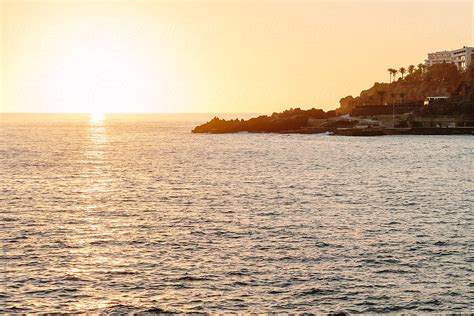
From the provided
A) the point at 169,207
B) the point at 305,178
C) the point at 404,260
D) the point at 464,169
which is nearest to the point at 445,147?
the point at 464,169

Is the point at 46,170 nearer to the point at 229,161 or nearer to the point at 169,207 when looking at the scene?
the point at 229,161

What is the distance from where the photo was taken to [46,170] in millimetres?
129000

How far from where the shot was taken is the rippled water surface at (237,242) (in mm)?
46094

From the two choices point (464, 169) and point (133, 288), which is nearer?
point (133, 288)

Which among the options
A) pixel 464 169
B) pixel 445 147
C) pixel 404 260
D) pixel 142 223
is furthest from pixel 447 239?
pixel 445 147

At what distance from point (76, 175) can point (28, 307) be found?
79378 millimetres

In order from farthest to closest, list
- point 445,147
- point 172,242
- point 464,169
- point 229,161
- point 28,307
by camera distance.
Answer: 1. point 445,147
2. point 229,161
3. point 464,169
4. point 172,242
5. point 28,307

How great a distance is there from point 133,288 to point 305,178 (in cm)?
6969

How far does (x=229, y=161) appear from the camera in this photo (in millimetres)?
150500

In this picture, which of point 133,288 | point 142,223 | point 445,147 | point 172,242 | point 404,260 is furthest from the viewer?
point 445,147

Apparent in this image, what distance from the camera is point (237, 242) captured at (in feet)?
202

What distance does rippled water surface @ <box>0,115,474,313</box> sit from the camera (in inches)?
1815

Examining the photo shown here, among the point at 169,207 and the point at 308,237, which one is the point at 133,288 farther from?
the point at 169,207

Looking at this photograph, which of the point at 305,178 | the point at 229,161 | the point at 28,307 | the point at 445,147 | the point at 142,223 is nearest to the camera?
the point at 28,307
